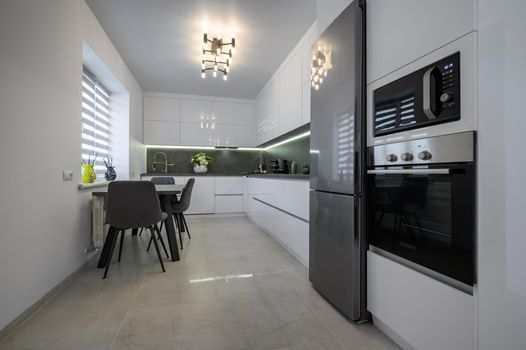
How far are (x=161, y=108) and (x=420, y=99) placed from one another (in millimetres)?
5011

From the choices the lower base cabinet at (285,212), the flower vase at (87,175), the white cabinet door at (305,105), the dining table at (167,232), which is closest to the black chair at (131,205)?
the dining table at (167,232)

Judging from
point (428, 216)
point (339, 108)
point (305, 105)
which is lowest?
point (428, 216)

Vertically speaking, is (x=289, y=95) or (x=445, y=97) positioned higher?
(x=289, y=95)

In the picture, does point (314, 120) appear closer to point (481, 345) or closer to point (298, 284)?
point (298, 284)

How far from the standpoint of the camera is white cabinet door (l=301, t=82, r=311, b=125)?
117 inches

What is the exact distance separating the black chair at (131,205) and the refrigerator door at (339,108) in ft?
4.81

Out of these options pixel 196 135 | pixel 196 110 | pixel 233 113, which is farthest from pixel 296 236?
pixel 196 110

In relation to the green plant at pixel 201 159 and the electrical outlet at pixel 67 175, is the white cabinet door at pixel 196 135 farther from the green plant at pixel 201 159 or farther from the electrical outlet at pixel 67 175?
the electrical outlet at pixel 67 175

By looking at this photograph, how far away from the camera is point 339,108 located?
5.65 feet

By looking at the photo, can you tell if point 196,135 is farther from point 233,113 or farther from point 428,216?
point 428,216

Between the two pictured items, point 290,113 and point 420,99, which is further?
point 290,113

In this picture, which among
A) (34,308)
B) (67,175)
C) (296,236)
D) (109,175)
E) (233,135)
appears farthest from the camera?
(233,135)

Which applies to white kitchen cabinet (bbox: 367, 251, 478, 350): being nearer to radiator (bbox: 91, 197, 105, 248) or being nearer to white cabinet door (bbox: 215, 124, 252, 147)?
radiator (bbox: 91, 197, 105, 248)

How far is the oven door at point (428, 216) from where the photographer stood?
99 cm
